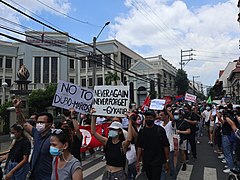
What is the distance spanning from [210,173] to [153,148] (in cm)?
334

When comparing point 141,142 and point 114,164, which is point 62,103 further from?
point 114,164

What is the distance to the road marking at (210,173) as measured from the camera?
636 cm

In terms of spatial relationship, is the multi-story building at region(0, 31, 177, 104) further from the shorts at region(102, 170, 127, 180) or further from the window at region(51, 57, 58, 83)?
the shorts at region(102, 170, 127, 180)

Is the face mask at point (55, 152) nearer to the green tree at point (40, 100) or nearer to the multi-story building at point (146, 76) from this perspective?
the green tree at point (40, 100)

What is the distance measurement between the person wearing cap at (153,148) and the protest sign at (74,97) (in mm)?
1778

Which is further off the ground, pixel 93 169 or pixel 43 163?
pixel 43 163

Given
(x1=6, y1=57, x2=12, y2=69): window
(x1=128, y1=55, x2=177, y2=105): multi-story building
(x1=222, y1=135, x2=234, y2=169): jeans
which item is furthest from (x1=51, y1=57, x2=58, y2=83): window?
(x1=222, y1=135, x2=234, y2=169): jeans

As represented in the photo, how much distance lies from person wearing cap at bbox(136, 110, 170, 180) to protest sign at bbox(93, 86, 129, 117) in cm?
56

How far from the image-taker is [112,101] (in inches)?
191

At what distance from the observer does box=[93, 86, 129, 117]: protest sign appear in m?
4.75

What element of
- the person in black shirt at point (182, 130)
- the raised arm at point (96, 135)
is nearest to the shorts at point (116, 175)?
the raised arm at point (96, 135)

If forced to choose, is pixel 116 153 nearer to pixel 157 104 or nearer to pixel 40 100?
pixel 157 104

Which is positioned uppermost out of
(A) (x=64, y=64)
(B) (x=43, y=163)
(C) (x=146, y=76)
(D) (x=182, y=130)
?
(A) (x=64, y=64)

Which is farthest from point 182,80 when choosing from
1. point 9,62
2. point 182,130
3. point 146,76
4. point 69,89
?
point 69,89
